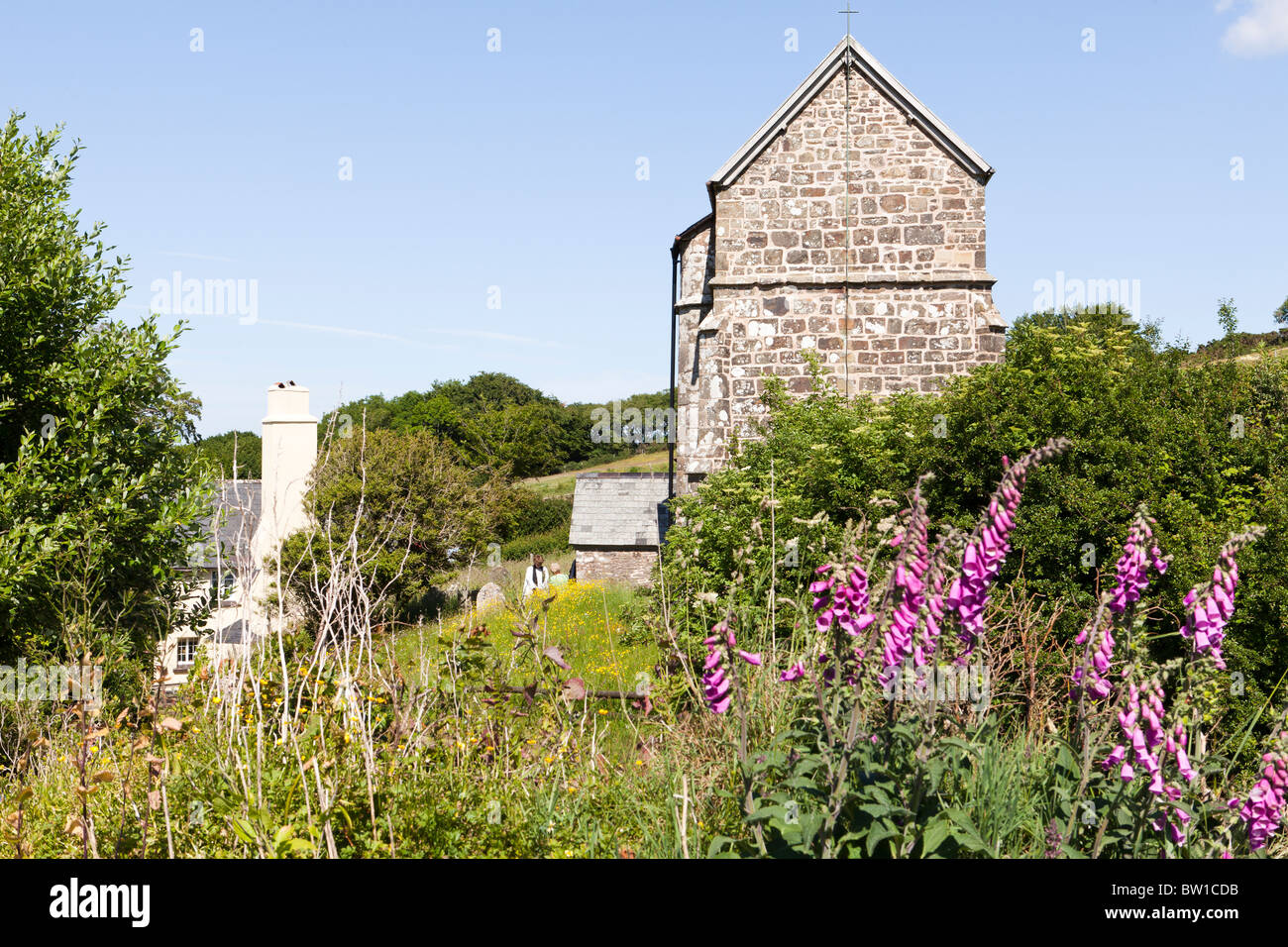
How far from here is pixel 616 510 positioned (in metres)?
33.6

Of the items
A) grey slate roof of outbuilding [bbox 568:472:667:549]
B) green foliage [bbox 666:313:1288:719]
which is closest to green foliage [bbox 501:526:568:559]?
grey slate roof of outbuilding [bbox 568:472:667:549]

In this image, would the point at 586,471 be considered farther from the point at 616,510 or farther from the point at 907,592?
the point at 907,592

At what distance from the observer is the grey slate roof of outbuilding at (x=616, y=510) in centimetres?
3256

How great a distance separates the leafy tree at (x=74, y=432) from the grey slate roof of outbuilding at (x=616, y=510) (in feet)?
77.0

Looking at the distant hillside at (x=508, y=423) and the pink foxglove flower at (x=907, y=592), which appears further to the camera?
the distant hillside at (x=508, y=423)

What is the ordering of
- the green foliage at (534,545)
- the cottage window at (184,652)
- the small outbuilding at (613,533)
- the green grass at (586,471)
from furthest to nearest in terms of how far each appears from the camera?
1. the green grass at (586,471)
2. the green foliage at (534,545)
3. the small outbuilding at (613,533)
4. the cottage window at (184,652)

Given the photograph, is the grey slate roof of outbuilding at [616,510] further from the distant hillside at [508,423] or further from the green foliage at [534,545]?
the distant hillside at [508,423]

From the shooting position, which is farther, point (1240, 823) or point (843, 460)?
point (843, 460)

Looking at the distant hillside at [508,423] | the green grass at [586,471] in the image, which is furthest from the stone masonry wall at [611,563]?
the green grass at [586,471]

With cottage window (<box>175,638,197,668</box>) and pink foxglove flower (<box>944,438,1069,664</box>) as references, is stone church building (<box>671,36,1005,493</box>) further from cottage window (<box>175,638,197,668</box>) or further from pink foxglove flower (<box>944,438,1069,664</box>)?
pink foxglove flower (<box>944,438,1069,664</box>)
